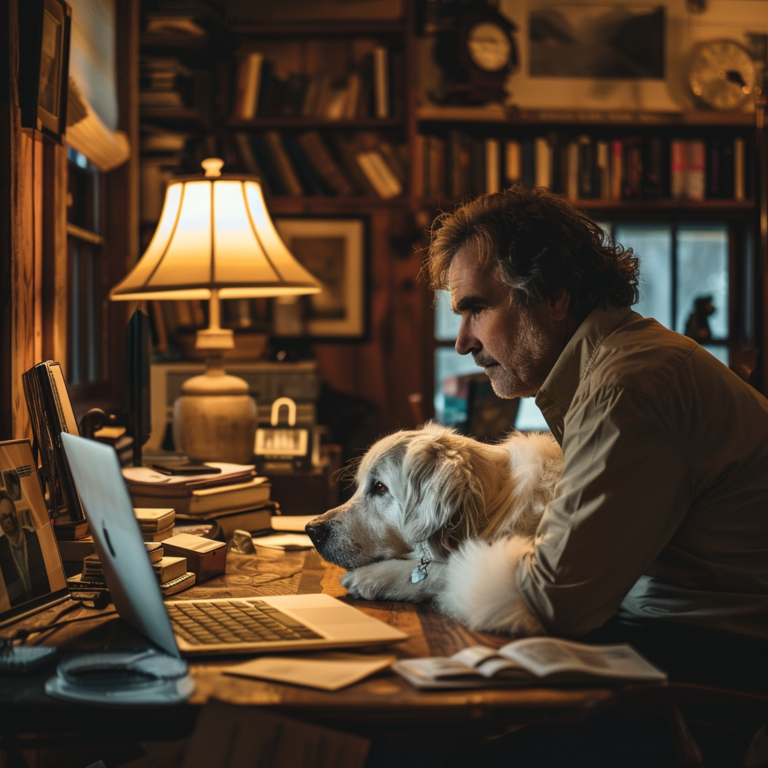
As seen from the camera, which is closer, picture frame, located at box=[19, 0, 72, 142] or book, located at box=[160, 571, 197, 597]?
book, located at box=[160, 571, 197, 597]

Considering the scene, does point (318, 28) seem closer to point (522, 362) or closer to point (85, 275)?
point (85, 275)

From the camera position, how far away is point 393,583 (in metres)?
1.28

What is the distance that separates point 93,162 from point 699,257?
3051 mm

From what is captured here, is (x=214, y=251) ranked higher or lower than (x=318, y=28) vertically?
lower

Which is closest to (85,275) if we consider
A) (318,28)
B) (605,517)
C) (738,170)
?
(318,28)

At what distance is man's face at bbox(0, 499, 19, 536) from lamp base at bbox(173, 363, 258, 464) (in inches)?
34.9

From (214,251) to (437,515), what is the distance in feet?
3.46

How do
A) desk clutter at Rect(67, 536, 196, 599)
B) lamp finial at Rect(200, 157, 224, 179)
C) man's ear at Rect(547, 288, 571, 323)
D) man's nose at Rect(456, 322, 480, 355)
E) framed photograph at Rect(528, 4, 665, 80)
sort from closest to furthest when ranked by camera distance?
desk clutter at Rect(67, 536, 196, 599), man's ear at Rect(547, 288, 571, 323), man's nose at Rect(456, 322, 480, 355), lamp finial at Rect(200, 157, 224, 179), framed photograph at Rect(528, 4, 665, 80)

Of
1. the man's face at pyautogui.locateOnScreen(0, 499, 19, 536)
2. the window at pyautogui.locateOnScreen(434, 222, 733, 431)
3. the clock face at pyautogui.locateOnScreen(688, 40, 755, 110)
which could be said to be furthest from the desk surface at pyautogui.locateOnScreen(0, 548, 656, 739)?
the clock face at pyautogui.locateOnScreen(688, 40, 755, 110)

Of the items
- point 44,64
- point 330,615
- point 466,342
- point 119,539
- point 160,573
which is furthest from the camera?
point 44,64

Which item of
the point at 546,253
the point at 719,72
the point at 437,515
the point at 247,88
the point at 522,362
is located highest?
the point at 719,72

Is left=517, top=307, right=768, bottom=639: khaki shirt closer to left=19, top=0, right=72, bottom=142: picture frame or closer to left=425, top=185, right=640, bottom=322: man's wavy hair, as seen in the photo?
left=425, top=185, right=640, bottom=322: man's wavy hair

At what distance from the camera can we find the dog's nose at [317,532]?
144cm

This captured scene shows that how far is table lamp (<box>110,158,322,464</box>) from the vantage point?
6.63 feet
